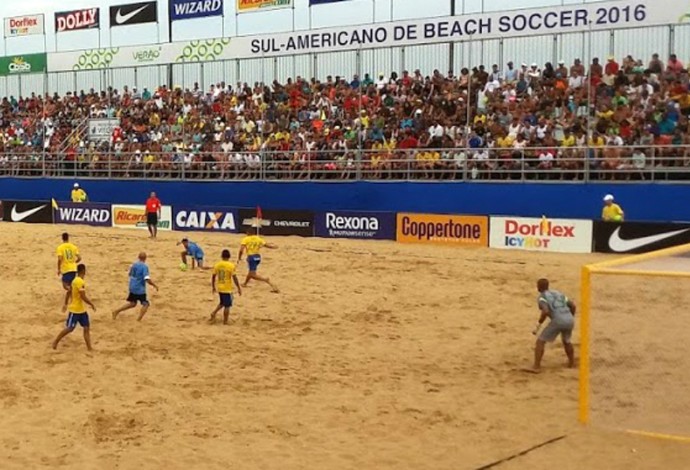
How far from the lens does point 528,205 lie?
24609 mm

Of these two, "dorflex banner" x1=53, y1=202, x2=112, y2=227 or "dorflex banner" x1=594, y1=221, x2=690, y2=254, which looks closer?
"dorflex banner" x1=594, y1=221, x2=690, y2=254

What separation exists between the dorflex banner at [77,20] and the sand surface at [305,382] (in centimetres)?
2858

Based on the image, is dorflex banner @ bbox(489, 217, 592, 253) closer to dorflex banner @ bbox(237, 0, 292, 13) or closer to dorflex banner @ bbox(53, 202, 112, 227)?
dorflex banner @ bbox(53, 202, 112, 227)

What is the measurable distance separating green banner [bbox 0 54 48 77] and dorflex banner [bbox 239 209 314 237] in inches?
843

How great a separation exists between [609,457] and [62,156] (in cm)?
3212

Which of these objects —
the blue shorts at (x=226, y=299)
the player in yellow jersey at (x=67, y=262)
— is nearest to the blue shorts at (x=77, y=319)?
the blue shorts at (x=226, y=299)

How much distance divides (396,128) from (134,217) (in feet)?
35.9

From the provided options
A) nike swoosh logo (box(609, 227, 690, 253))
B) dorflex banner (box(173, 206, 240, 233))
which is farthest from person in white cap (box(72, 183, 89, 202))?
nike swoosh logo (box(609, 227, 690, 253))

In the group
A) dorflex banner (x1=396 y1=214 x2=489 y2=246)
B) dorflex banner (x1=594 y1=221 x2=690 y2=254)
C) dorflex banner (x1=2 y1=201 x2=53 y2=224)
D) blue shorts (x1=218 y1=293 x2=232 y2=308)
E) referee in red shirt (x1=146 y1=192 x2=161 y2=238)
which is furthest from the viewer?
dorflex banner (x1=2 y1=201 x2=53 y2=224)

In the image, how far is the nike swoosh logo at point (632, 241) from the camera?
70.9 feet

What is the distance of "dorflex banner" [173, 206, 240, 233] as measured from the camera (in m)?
30.2

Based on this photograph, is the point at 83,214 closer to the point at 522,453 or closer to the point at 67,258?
the point at 67,258

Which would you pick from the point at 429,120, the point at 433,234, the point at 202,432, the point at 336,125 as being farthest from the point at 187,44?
the point at 202,432

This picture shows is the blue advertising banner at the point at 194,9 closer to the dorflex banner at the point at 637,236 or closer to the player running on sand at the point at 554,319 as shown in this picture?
the dorflex banner at the point at 637,236
